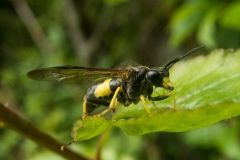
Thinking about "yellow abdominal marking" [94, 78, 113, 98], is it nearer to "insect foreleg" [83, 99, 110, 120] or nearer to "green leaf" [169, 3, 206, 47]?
"insect foreleg" [83, 99, 110, 120]

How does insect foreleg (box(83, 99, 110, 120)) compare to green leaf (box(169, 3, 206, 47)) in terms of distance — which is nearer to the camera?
insect foreleg (box(83, 99, 110, 120))

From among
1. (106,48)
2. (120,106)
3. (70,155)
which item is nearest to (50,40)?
(106,48)

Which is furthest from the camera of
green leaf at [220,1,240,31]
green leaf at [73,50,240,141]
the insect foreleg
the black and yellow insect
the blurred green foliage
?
the blurred green foliage

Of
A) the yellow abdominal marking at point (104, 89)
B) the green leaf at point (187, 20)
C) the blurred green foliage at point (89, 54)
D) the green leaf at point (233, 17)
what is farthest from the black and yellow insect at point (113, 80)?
the blurred green foliage at point (89, 54)

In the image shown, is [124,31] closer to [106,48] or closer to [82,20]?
[106,48]

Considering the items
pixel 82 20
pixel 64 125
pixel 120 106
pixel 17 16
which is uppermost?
pixel 17 16

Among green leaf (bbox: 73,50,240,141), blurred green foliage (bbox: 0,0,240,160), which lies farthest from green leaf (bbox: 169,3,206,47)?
green leaf (bbox: 73,50,240,141)

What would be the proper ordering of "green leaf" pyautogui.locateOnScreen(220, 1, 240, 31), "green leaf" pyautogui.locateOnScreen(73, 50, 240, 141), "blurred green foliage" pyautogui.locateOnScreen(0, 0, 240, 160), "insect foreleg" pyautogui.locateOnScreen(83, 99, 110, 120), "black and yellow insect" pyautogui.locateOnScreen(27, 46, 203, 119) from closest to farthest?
"green leaf" pyautogui.locateOnScreen(73, 50, 240, 141), "black and yellow insect" pyautogui.locateOnScreen(27, 46, 203, 119), "insect foreleg" pyautogui.locateOnScreen(83, 99, 110, 120), "green leaf" pyautogui.locateOnScreen(220, 1, 240, 31), "blurred green foliage" pyautogui.locateOnScreen(0, 0, 240, 160)
